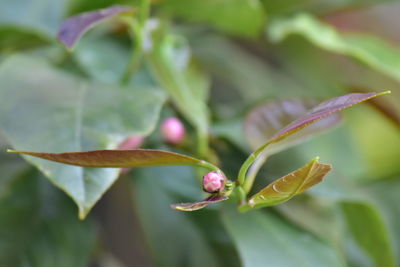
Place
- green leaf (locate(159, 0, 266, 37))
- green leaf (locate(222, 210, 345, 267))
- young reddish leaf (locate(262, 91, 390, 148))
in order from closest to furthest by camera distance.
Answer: young reddish leaf (locate(262, 91, 390, 148))
green leaf (locate(222, 210, 345, 267))
green leaf (locate(159, 0, 266, 37))

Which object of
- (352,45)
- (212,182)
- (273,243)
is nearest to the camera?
(212,182)

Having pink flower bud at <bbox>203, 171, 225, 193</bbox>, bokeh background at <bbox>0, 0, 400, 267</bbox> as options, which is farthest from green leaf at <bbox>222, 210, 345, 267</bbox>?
pink flower bud at <bbox>203, 171, 225, 193</bbox>

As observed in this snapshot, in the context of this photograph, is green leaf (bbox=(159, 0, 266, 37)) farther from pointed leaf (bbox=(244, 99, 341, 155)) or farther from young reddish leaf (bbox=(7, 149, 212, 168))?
young reddish leaf (bbox=(7, 149, 212, 168))

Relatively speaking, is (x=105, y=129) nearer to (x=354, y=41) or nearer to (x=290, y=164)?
(x=290, y=164)

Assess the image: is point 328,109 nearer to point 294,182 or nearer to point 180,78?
point 294,182

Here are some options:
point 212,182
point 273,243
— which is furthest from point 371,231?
point 212,182

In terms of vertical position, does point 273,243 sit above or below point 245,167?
below
